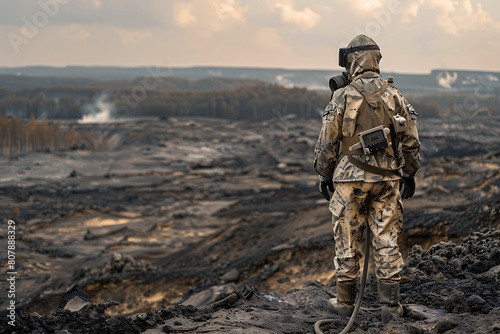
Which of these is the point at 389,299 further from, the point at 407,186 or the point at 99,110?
the point at 99,110

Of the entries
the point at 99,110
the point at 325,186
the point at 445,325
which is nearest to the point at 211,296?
the point at 325,186

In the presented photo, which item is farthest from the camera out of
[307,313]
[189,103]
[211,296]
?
[189,103]

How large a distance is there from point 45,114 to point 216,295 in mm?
84484

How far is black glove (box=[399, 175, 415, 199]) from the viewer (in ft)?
14.8

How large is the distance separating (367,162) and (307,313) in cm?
158

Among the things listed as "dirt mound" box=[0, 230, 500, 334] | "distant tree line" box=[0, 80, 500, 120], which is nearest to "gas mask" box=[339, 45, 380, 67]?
"dirt mound" box=[0, 230, 500, 334]

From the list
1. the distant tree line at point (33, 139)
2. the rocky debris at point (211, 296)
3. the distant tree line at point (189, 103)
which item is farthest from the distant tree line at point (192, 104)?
the rocky debris at point (211, 296)

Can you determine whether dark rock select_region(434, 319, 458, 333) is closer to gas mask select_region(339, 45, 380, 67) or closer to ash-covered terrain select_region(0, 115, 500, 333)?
ash-covered terrain select_region(0, 115, 500, 333)

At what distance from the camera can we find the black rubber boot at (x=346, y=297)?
441 cm

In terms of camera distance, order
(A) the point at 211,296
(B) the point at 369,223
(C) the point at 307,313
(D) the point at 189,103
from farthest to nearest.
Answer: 1. (D) the point at 189,103
2. (A) the point at 211,296
3. (C) the point at 307,313
4. (B) the point at 369,223

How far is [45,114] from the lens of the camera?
275ft

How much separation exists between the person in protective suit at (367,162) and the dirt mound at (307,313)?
0.36 metres

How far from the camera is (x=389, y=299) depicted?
4.22 metres

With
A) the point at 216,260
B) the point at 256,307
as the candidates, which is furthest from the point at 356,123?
the point at 216,260
